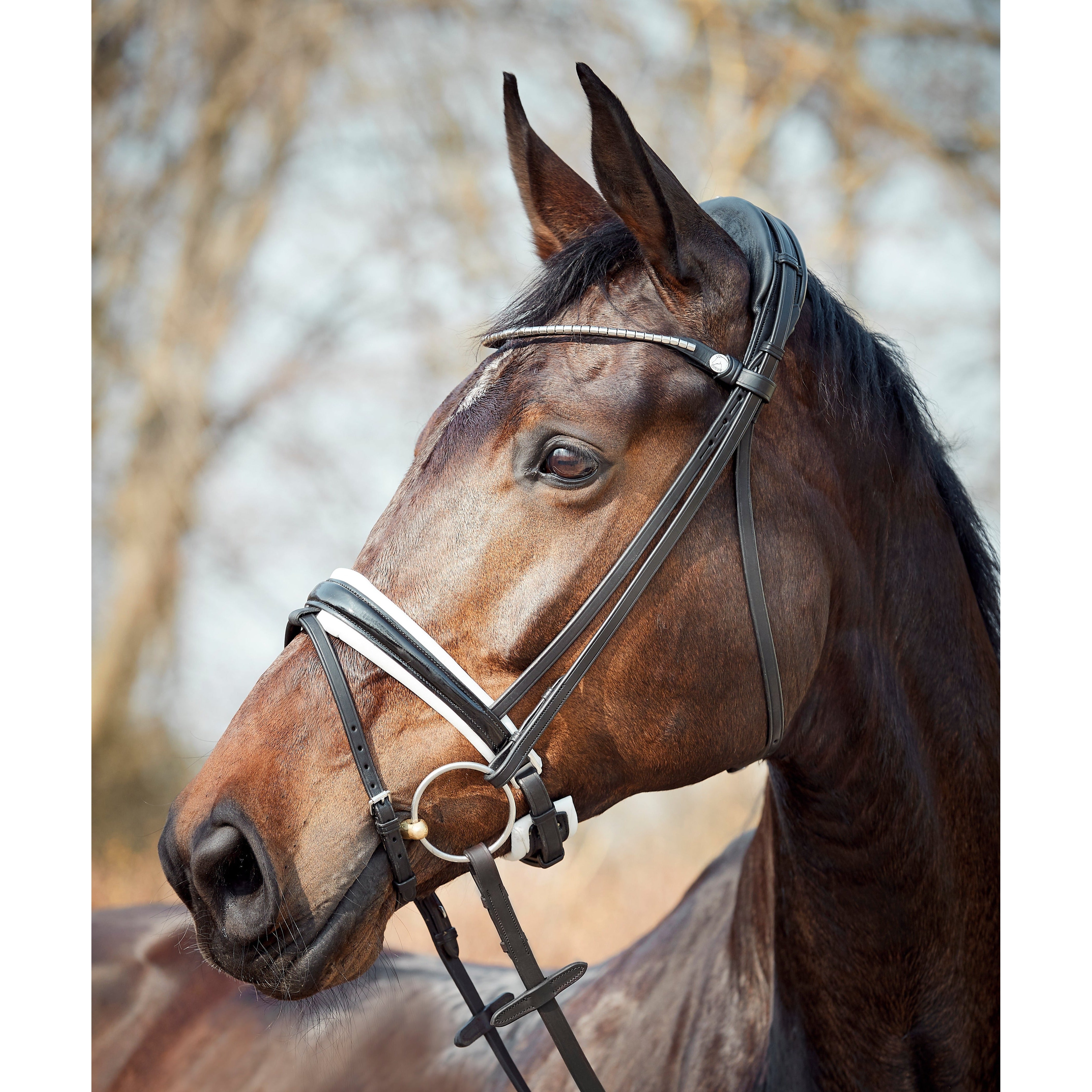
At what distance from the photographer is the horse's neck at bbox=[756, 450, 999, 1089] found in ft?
3.17

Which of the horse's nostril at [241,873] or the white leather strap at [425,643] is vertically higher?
the white leather strap at [425,643]

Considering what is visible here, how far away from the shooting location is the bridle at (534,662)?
801 millimetres

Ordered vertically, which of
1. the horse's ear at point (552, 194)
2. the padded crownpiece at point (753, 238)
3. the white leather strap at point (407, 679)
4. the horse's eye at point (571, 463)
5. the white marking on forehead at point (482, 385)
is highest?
the horse's ear at point (552, 194)

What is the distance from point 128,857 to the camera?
2.20 m

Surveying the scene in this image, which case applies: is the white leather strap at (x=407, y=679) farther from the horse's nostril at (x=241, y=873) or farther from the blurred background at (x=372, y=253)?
the blurred background at (x=372, y=253)

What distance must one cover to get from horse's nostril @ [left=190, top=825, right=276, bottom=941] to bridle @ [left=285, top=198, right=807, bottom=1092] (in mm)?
111

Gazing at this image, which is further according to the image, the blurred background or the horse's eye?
the blurred background

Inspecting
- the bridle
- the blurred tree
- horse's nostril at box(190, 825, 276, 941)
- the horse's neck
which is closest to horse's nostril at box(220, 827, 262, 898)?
horse's nostril at box(190, 825, 276, 941)

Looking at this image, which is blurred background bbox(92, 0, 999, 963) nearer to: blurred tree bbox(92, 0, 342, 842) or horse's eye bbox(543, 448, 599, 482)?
blurred tree bbox(92, 0, 342, 842)

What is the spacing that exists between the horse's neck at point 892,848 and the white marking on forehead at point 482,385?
0.46 m

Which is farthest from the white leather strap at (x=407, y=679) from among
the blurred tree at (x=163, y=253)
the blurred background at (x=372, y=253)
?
the blurred tree at (x=163, y=253)

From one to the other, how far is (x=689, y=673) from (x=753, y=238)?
49cm
